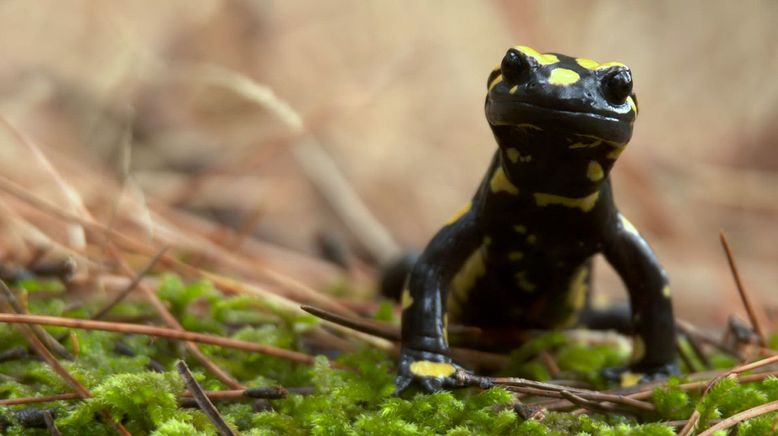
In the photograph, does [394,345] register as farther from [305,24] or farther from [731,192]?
[305,24]

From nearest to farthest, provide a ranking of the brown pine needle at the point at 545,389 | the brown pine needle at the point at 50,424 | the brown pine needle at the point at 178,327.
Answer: the brown pine needle at the point at 50,424 < the brown pine needle at the point at 545,389 < the brown pine needle at the point at 178,327

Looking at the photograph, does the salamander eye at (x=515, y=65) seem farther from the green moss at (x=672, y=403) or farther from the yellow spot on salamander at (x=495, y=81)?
the green moss at (x=672, y=403)

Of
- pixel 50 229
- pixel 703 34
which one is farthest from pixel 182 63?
pixel 703 34

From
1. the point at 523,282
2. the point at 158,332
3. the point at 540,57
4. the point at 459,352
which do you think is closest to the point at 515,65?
the point at 540,57

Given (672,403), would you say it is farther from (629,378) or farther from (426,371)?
(426,371)

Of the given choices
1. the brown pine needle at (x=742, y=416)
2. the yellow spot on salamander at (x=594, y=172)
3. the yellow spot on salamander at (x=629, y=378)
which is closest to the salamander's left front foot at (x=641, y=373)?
the yellow spot on salamander at (x=629, y=378)
